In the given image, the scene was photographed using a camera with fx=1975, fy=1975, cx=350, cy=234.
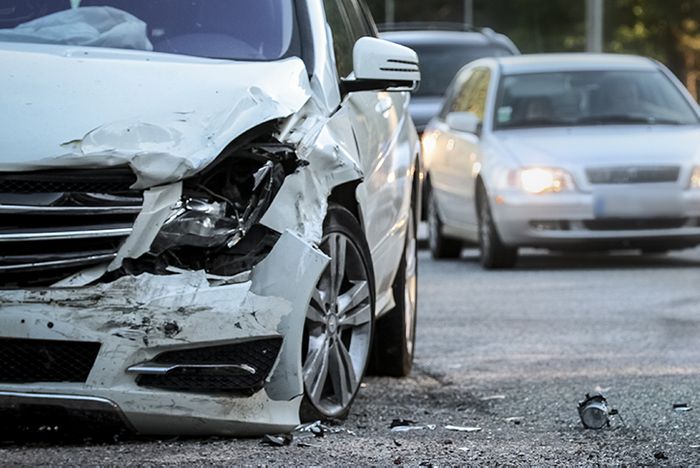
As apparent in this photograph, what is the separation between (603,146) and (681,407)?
7.63m

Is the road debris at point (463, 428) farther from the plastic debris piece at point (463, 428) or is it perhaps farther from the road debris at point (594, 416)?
the road debris at point (594, 416)

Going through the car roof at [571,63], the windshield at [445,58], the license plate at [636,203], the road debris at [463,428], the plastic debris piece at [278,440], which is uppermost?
the plastic debris piece at [278,440]

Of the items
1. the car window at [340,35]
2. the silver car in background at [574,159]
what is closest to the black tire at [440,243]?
the silver car in background at [574,159]

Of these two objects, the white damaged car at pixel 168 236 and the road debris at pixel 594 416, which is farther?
the road debris at pixel 594 416

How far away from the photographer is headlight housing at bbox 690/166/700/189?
14484mm

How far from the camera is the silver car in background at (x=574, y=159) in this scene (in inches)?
568

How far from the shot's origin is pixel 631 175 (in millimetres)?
14406

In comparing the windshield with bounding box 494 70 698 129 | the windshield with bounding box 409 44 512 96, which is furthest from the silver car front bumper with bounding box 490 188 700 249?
the windshield with bounding box 409 44 512 96

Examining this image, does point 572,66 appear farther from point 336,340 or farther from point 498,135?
point 336,340

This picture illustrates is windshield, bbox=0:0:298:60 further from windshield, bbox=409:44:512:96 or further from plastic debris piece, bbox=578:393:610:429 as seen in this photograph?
windshield, bbox=409:44:512:96

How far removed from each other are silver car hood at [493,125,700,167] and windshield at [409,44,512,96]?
264 inches

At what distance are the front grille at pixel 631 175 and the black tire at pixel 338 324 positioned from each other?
25.6ft

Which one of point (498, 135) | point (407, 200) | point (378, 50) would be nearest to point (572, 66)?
point (498, 135)

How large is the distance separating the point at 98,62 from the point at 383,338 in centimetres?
247
